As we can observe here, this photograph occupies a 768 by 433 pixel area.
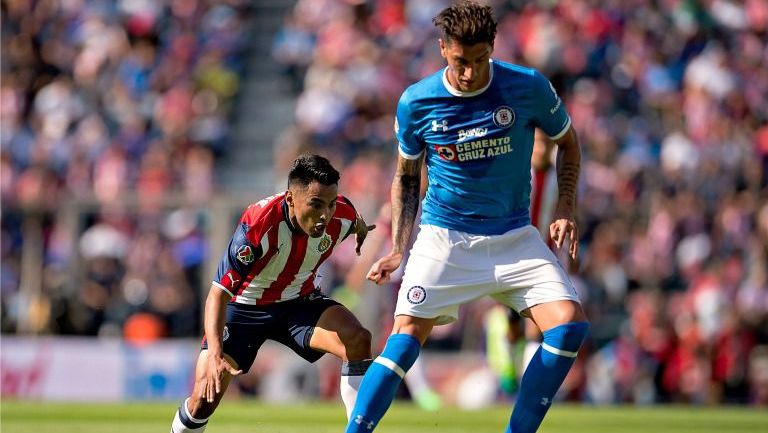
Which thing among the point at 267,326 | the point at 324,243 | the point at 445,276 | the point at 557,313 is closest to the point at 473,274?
the point at 445,276

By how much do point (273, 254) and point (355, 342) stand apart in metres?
0.74

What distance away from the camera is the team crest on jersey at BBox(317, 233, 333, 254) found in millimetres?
8546

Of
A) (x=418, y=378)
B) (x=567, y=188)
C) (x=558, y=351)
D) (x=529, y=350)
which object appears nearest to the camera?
(x=558, y=351)

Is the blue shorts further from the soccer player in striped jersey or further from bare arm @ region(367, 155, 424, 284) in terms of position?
bare arm @ region(367, 155, 424, 284)

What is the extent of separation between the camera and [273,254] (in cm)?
837

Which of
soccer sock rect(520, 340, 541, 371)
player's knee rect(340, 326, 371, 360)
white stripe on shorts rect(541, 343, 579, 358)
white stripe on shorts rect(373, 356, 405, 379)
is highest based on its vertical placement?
white stripe on shorts rect(541, 343, 579, 358)

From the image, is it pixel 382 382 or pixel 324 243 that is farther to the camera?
pixel 324 243

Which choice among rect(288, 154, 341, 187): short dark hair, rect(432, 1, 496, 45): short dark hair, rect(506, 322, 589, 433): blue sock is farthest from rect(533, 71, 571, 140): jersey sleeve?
rect(288, 154, 341, 187): short dark hair

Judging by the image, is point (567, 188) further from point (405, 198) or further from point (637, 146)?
point (637, 146)

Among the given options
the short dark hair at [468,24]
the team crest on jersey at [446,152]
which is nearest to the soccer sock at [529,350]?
the team crest on jersey at [446,152]

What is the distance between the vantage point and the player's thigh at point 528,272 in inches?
301

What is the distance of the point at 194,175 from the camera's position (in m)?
21.5

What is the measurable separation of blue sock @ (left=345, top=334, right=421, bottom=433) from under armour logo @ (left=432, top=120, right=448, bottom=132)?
3.74ft

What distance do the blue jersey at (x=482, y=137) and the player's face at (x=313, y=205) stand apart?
1.75 feet
